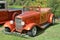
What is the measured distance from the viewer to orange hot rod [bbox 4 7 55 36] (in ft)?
30.0

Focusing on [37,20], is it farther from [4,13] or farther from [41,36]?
[4,13]

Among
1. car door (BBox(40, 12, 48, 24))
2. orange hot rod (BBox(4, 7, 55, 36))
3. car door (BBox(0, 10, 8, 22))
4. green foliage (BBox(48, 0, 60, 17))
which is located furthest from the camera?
green foliage (BBox(48, 0, 60, 17))

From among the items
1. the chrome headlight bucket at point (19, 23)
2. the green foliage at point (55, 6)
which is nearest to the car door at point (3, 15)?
the chrome headlight bucket at point (19, 23)

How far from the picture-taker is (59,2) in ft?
51.5

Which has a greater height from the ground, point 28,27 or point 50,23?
point 28,27

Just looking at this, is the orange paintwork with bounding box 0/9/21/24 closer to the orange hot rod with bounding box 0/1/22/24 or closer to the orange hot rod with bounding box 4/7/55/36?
the orange hot rod with bounding box 0/1/22/24

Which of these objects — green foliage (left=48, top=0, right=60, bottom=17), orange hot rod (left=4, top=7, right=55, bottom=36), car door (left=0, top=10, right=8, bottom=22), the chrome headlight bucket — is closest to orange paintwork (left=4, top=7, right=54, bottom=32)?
orange hot rod (left=4, top=7, right=55, bottom=36)

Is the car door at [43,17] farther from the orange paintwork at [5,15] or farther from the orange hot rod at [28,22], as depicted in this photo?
the orange paintwork at [5,15]

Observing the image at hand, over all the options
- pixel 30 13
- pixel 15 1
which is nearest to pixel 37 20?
pixel 30 13

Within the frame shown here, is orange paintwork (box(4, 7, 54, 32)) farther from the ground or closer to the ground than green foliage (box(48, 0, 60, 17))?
farther from the ground

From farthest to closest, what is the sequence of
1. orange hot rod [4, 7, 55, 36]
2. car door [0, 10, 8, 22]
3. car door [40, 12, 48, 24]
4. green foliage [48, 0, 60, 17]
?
1. green foliage [48, 0, 60, 17]
2. car door [0, 10, 8, 22]
3. car door [40, 12, 48, 24]
4. orange hot rod [4, 7, 55, 36]

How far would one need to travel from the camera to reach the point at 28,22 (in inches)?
371

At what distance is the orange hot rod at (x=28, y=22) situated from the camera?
9.13m

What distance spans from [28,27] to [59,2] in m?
7.49
